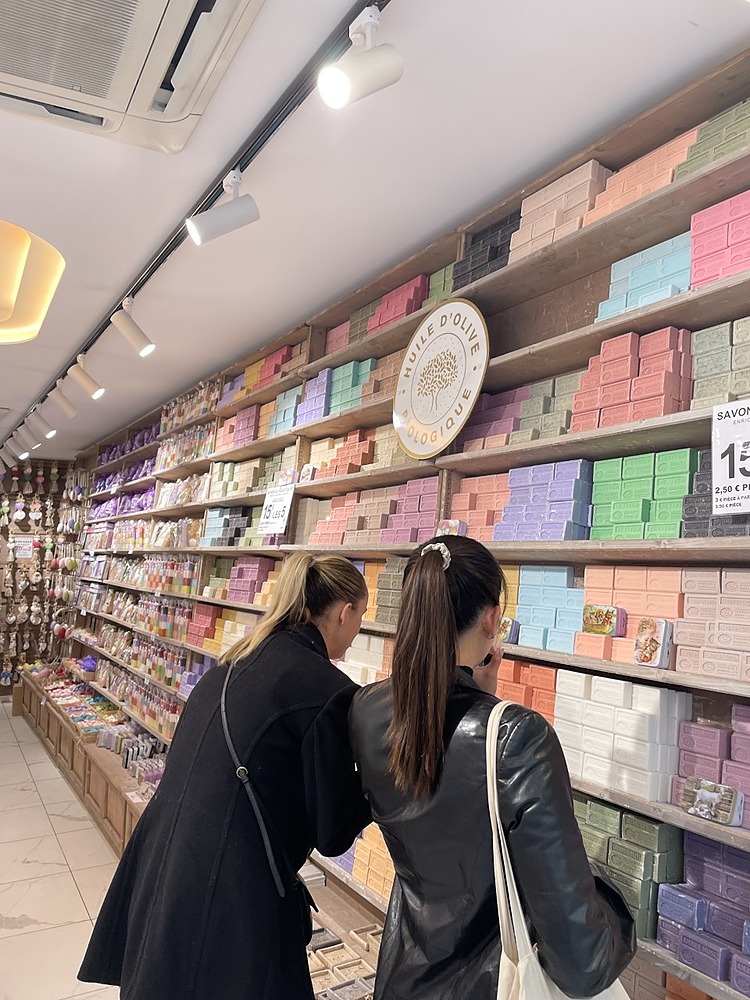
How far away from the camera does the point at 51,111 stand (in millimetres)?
2172

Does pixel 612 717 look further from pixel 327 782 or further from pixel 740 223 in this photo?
pixel 740 223

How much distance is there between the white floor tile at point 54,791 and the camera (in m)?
6.01

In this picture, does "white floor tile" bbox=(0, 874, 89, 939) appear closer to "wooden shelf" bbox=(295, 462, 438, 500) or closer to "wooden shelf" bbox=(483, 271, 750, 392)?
A: "wooden shelf" bbox=(295, 462, 438, 500)

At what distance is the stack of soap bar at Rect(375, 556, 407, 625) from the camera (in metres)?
2.85

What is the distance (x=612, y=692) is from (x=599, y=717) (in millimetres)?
86

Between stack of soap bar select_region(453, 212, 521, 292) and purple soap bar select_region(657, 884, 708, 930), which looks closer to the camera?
purple soap bar select_region(657, 884, 708, 930)

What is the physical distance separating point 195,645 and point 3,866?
184 cm

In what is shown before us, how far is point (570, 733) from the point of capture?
6.70 ft

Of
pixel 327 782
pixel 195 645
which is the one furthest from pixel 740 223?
pixel 195 645

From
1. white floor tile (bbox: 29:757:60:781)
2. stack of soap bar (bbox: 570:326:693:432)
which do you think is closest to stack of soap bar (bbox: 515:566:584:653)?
stack of soap bar (bbox: 570:326:693:432)

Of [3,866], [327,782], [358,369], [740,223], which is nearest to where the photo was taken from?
[327,782]

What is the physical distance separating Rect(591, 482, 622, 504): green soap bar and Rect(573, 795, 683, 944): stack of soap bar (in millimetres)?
839

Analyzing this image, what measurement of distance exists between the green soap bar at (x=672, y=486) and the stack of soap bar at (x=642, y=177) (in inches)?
31.2

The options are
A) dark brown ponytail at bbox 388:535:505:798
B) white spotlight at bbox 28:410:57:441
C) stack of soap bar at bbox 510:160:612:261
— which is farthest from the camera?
white spotlight at bbox 28:410:57:441
